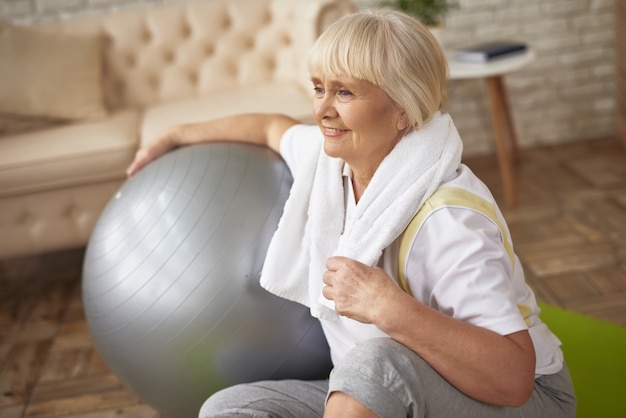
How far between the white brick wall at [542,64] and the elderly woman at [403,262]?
2361 mm

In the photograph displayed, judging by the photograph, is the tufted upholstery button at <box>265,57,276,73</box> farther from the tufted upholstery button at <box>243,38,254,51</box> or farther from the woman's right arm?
the woman's right arm

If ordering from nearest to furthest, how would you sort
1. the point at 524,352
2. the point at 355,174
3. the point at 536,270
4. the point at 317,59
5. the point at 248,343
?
1. the point at 524,352
2. the point at 317,59
3. the point at 355,174
4. the point at 248,343
5. the point at 536,270

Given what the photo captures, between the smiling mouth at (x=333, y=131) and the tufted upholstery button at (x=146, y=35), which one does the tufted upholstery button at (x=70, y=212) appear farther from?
the smiling mouth at (x=333, y=131)

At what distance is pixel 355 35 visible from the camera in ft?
3.59

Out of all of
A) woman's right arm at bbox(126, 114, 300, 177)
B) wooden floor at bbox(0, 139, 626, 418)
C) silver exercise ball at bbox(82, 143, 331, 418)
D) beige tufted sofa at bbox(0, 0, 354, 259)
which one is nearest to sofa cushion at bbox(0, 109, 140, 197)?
beige tufted sofa at bbox(0, 0, 354, 259)

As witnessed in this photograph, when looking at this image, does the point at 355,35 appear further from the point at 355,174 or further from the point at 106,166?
the point at 106,166

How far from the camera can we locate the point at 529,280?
2.30 metres

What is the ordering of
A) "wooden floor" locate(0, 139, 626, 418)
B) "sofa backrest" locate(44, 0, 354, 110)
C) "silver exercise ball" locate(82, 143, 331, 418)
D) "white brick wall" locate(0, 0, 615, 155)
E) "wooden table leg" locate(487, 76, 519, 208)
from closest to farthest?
"silver exercise ball" locate(82, 143, 331, 418)
"wooden floor" locate(0, 139, 626, 418)
"wooden table leg" locate(487, 76, 519, 208)
"sofa backrest" locate(44, 0, 354, 110)
"white brick wall" locate(0, 0, 615, 155)

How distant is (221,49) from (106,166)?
925mm

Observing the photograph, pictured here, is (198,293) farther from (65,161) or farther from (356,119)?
(65,161)

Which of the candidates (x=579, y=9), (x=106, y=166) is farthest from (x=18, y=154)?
(x=579, y=9)

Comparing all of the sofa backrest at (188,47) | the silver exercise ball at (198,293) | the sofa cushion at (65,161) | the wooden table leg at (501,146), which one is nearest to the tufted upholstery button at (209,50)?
the sofa backrest at (188,47)

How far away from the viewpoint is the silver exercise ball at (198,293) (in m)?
1.37

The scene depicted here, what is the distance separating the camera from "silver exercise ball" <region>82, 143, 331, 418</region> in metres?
1.37
